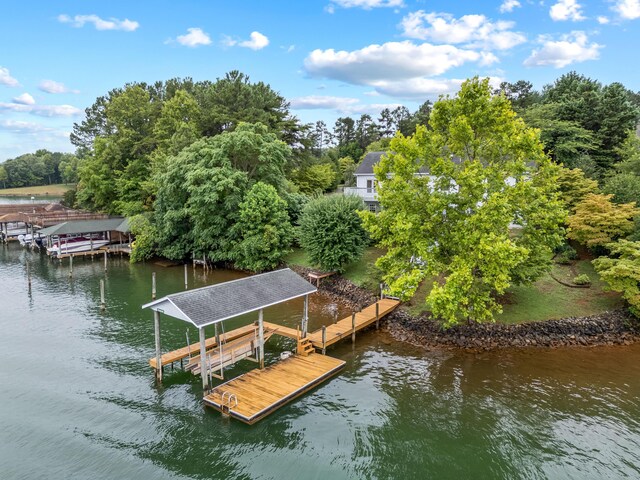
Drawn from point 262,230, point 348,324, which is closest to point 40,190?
point 262,230

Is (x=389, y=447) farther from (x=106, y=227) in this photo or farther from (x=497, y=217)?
(x=106, y=227)

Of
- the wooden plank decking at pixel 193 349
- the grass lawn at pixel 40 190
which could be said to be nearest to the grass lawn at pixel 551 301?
the wooden plank decking at pixel 193 349

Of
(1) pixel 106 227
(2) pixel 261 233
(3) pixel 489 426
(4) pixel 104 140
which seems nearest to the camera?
(3) pixel 489 426

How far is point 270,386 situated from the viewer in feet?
55.1

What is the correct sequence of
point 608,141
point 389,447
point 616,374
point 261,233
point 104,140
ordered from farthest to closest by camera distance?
point 104,140 → point 608,141 → point 261,233 → point 616,374 → point 389,447

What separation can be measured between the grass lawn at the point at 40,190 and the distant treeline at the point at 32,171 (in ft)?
10.4

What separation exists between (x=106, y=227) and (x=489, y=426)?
4446 cm

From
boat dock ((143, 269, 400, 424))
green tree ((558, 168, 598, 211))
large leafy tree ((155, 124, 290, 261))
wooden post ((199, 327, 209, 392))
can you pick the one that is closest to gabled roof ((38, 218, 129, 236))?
large leafy tree ((155, 124, 290, 261))

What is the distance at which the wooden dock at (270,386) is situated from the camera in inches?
598

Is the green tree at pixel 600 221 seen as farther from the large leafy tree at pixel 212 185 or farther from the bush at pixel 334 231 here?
the large leafy tree at pixel 212 185

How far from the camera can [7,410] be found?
15625mm

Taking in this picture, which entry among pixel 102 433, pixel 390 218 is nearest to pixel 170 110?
pixel 390 218

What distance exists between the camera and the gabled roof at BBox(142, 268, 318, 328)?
A: 16.0m

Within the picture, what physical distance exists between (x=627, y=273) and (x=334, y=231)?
1733 cm
